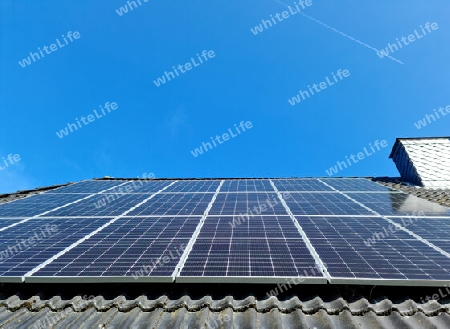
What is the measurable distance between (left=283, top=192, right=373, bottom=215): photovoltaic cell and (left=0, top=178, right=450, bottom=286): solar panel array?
1.2 inches

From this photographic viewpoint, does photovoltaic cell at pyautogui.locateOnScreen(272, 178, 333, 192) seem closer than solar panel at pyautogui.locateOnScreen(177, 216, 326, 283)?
No

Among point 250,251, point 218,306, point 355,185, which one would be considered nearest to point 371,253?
point 250,251

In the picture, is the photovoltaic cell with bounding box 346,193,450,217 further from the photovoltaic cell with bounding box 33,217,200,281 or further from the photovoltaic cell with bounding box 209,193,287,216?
the photovoltaic cell with bounding box 33,217,200,281

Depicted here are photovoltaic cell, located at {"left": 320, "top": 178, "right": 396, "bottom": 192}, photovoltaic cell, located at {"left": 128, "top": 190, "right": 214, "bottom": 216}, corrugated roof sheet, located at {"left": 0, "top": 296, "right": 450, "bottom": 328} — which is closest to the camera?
corrugated roof sheet, located at {"left": 0, "top": 296, "right": 450, "bottom": 328}

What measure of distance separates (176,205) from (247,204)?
7.40ft

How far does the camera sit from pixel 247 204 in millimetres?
8117

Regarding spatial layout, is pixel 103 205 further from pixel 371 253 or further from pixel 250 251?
pixel 371 253

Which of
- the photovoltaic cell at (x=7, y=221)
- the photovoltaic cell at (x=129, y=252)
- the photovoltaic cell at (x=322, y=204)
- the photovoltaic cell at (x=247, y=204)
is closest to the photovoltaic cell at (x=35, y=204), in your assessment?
the photovoltaic cell at (x=7, y=221)

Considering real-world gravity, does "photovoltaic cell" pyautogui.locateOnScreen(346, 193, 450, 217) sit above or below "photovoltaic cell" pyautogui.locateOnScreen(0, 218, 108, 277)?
below

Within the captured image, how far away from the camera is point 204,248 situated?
5.16 m

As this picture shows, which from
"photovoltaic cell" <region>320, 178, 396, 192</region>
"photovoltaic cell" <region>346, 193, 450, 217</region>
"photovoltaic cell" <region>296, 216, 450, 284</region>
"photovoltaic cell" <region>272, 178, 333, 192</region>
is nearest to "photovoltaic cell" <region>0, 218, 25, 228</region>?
"photovoltaic cell" <region>296, 216, 450, 284</region>

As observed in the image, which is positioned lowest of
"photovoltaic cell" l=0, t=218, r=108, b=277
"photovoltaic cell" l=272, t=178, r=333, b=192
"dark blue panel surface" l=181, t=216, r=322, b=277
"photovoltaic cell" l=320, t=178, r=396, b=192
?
"photovoltaic cell" l=320, t=178, r=396, b=192

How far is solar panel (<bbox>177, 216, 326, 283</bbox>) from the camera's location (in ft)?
13.7

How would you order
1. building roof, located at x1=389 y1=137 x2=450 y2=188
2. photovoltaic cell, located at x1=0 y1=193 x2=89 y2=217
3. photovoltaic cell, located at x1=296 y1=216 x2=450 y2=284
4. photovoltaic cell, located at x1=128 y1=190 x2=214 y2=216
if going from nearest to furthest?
photovoltaic cell, located at x1=296 y1=216 x2=450 y2=284 → photovoltaic cell, located at x1=128 y1=190 x2=214 y2=216 → photovoltaic cell, located at x1=0 y1=193 x2=89 y2=217 → building roof, located at x1=389 y1=137 x2=450 y2=188
